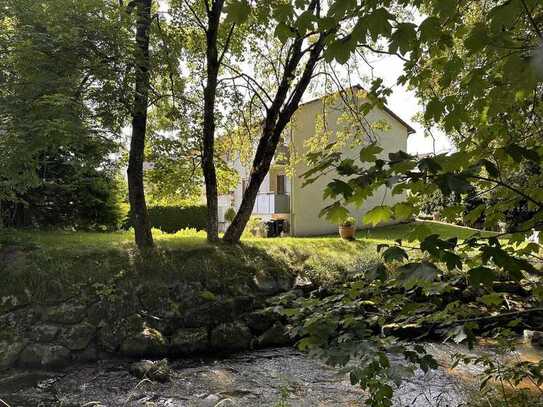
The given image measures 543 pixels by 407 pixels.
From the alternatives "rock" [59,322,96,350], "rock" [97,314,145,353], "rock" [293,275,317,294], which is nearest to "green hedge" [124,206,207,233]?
"rock" [293,275,317,294]

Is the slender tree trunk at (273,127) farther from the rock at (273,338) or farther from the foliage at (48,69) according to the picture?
the foliage at (48,69)

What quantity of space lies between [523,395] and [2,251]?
9254 millimetres

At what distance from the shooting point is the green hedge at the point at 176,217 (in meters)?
17.9

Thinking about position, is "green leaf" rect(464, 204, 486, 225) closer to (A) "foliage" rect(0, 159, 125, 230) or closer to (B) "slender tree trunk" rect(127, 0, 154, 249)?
(B) "slender tree trunk" rect(127, 0, 154, 249)

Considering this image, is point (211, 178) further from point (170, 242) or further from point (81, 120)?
point (81, 120)

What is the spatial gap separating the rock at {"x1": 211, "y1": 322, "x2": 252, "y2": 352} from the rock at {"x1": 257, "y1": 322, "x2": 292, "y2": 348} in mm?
258

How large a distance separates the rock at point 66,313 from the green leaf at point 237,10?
7363 millimetres

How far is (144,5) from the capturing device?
8.96 metres

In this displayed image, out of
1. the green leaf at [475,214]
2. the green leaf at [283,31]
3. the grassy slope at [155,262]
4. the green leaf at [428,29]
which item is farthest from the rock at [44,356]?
the green leaf at [428,29]

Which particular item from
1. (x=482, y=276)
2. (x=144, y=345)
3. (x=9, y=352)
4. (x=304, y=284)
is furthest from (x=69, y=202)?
(x=482, y=276)

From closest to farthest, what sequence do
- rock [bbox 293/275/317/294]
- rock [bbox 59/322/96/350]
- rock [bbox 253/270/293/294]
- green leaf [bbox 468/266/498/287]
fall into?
green leaf [bbox 468/266/498/287] < rock [bbox 59/322/96/350] < rock [bbox 253/270/293/294] < rock [bbox 293/275/317/294]

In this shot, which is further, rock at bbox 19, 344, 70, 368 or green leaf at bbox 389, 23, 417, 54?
rock at bbox 19, 344, 70, 368

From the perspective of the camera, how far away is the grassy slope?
8086 millimetres

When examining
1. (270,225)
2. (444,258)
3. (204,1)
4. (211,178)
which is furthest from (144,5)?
(270,225)
